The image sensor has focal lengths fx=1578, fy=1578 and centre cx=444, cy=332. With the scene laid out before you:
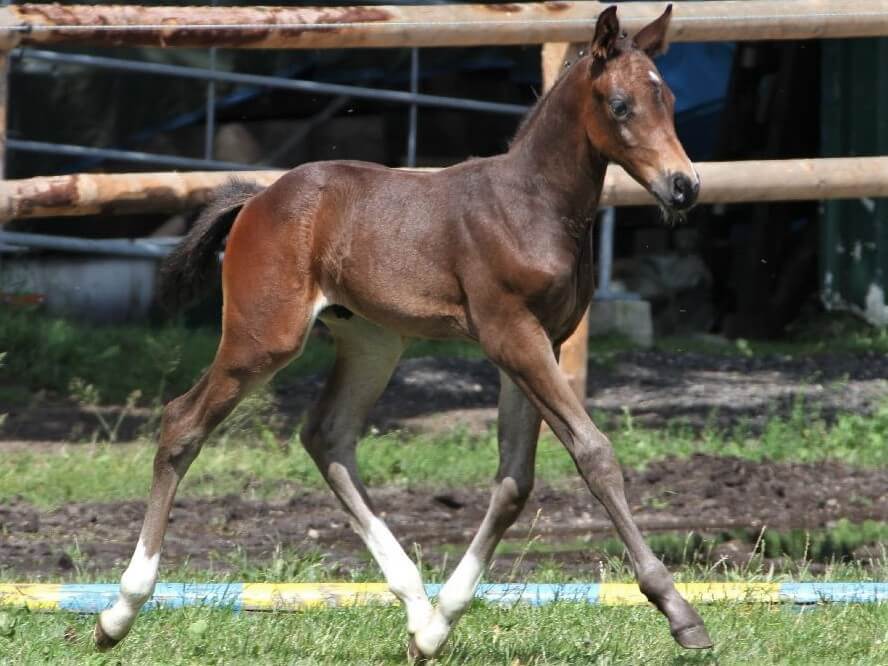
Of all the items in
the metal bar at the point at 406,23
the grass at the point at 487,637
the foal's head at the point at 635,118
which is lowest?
the grass at the point at 487,637

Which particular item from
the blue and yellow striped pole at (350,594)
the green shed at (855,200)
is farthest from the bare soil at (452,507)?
the green shed at (855,200)

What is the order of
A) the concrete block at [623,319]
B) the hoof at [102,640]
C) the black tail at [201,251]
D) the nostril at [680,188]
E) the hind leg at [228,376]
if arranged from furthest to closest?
the concrete block at [623,319]
the black tail at [201,251]
the hind leg at [228,376]
the hoof at [102,640]
the nostril at [680,188]

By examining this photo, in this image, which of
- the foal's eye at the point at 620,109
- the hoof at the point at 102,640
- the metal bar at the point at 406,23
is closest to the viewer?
the foal's eye at the point at 620,109

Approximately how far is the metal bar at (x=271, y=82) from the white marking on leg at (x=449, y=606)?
6532 millimetres

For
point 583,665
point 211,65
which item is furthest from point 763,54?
point 583,665

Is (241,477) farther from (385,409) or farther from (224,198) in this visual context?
(224,198)

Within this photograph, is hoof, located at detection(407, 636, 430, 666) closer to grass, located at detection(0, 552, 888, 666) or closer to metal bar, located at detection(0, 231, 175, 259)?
grass, located at detection(0, 552, 888, 666)

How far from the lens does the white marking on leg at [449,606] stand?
14.6 ft

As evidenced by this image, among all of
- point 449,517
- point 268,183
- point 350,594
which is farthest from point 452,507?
point 350,594

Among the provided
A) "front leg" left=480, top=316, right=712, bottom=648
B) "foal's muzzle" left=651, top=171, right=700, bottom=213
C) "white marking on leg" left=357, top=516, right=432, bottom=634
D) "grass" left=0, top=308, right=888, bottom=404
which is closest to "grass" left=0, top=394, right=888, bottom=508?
"grass" left=0, top=308, right=888, bottom=404

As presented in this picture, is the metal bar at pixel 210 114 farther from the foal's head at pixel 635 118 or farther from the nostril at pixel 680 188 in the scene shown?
the nostril at pixel 680 188

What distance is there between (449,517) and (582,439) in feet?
8.91

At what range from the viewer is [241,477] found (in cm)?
739

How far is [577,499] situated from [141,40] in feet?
9.12
